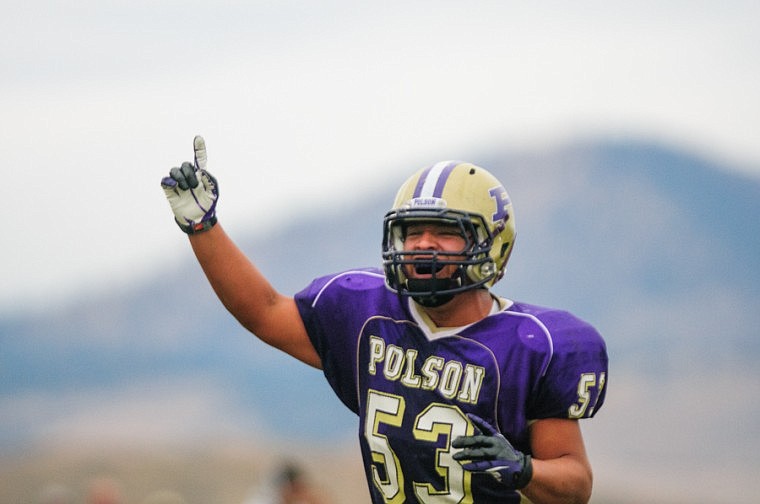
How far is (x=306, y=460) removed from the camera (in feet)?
19.8

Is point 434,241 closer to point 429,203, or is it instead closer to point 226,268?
point 429,203

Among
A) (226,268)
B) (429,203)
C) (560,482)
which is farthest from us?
(226,268)

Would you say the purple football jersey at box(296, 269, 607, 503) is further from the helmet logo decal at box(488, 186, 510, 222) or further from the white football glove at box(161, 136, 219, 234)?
the white football glove at box(161, 136, 219, 234)

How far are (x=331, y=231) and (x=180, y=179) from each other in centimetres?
350

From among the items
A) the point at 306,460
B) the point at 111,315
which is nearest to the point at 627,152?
the point at 306,460

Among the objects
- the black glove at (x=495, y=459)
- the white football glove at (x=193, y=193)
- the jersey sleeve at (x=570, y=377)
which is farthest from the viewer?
the white football glove at (x=193, y=193)

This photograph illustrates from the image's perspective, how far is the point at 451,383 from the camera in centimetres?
259

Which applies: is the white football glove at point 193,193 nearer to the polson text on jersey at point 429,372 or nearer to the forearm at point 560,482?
the polson text on jersey at point 429,372

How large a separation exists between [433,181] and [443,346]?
0.36 m

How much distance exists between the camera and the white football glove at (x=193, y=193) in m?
2.66

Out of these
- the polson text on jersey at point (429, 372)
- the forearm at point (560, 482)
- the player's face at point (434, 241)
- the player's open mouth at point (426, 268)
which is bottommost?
the forearm at point (560, 482)

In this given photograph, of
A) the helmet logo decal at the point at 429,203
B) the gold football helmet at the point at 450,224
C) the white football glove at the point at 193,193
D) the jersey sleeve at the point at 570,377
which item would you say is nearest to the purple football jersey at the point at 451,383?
the jersey sleeve at the point at 570,377

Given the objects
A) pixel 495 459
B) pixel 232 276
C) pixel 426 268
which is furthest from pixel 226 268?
pixel 495 459

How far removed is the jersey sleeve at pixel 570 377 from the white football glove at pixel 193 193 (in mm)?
783
